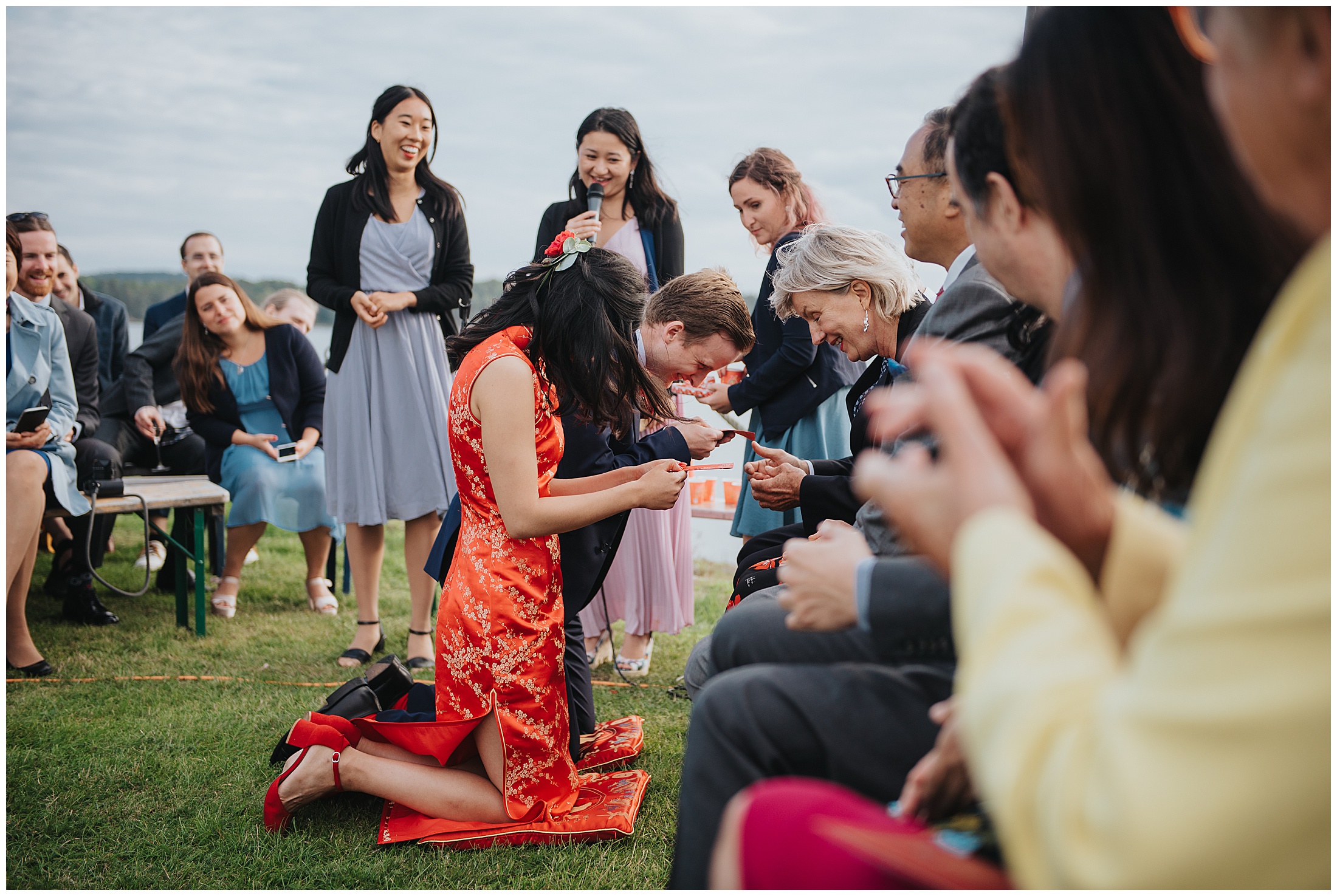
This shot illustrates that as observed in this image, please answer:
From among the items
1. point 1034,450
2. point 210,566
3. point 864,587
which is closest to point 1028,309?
point 864,587

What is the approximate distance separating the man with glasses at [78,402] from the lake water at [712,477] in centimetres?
109

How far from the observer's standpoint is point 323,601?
479 centimetres

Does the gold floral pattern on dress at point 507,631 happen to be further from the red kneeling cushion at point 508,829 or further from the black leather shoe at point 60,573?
the black leather shoe at point 60,573

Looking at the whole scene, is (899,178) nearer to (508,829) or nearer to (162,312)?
(508,829)

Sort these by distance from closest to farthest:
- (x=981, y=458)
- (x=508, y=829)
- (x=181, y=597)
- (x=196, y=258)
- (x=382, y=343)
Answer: (x=981, y=458), (x=508, y=829), (x=382, y=343), (x=181, y=597), (x=196, y=258)

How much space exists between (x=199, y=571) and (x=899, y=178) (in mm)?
3270

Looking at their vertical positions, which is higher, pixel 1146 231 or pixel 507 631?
pixel 1146 231

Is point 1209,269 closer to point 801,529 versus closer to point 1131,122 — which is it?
point 1131,122

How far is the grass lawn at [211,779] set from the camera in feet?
6.94

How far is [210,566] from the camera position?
5.57 metres

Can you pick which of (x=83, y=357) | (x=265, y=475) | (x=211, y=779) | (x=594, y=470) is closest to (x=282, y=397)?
(x=265, y=475)

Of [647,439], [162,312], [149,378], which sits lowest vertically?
[647,439]

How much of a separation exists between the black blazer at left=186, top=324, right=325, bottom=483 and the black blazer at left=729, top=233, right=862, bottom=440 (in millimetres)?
2495

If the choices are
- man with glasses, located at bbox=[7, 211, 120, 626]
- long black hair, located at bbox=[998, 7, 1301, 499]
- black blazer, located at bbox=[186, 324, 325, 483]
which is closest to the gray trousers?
long black hair, located at bbox=[998, 7, 1301, 499]
